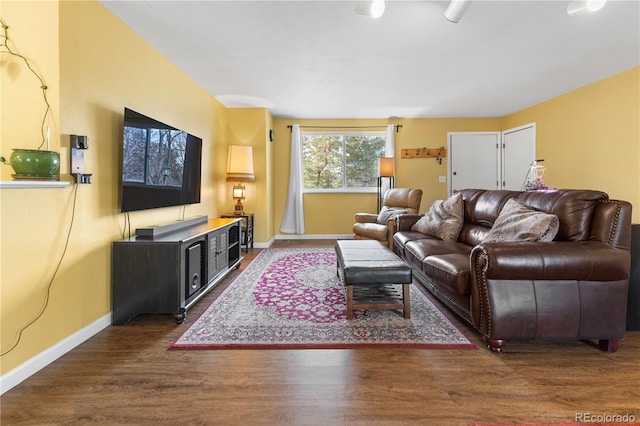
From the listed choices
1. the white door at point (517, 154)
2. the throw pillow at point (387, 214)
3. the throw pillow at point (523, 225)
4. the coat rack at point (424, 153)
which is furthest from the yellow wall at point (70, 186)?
the white door at point (517, 154)

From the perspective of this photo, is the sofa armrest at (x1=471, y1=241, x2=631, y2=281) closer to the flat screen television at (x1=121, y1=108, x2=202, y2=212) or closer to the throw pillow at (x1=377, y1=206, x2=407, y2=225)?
the flat screen television at (x1=121, y1=108, x2=202, y2=212)

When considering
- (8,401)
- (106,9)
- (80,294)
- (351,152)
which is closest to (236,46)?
(106,9)

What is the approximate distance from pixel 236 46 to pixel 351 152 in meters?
3.42

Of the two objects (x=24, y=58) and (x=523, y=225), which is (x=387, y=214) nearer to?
(x=523, y=225)

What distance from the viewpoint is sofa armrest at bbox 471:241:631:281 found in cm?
170

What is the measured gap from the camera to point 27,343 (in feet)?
5.19

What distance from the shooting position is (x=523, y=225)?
2094 millimetres

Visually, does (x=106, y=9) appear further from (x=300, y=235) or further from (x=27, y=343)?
(x=300, y=235)

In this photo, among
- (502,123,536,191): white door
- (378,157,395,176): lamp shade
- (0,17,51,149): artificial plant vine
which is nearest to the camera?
(0,17,51,149): artificial plant vine

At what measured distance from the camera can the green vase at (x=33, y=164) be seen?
5.06 feet

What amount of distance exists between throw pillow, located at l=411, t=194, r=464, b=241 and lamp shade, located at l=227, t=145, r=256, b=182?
103 inches

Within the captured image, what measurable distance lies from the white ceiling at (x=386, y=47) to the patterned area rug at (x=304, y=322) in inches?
88.8

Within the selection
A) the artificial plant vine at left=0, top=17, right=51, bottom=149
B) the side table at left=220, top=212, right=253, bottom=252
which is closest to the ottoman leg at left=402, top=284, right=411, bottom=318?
the artificial plant vine at left=0, top=17, right=51, bottom=149

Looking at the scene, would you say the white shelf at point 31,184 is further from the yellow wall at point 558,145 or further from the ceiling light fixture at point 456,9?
the yellow wall at point 558,145
